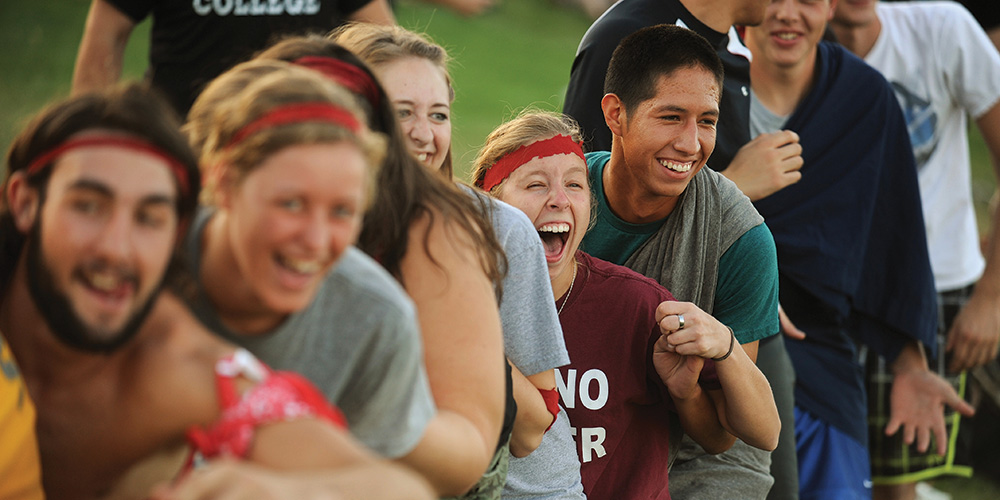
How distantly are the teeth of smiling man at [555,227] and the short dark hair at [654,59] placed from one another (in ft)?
1.57

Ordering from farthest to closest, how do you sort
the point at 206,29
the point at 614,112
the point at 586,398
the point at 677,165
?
the point at 206,29, the point at 614,112, the point at 677,165, the point at 586,398

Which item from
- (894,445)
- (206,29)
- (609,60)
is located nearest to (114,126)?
(609,60)

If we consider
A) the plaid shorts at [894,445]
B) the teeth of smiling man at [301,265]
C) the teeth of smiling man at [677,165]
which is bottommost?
the plaid shorts at [894,445]

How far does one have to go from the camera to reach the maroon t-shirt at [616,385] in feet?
7.75

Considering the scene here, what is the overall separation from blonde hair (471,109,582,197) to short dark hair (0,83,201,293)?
3.90 feet

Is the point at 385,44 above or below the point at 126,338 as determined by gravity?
above

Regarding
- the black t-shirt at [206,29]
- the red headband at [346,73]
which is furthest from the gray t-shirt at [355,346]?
the black t-shirt at [206,29]

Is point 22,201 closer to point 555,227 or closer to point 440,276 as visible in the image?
point 440,276

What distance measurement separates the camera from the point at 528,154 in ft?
8.38

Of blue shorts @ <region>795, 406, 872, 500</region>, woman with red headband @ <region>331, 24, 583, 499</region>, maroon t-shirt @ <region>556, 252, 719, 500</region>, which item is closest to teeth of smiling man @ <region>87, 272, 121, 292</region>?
woman with red headband @ <region>331, 24, 583, 499</region>

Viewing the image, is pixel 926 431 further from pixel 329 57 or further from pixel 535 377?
pixel 329 57

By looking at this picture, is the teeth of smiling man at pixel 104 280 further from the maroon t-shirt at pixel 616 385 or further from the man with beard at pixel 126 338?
the maroon t-shirt at pixel 616 385

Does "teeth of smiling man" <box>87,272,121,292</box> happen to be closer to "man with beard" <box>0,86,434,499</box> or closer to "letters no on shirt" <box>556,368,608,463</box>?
"man with beard" <box>0,86,434,499</box>

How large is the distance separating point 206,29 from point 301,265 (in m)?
2.14
